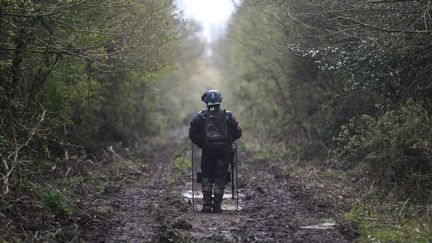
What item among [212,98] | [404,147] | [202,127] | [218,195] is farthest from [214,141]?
[404,147]

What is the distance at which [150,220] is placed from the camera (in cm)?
990


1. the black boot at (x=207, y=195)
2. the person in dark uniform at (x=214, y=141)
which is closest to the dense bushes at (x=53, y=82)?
the person in dark uniform at (x=214, y=141)

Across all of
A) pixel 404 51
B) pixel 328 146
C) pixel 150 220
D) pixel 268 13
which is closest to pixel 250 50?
pixel 268 13

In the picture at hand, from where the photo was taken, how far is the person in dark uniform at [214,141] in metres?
11.0

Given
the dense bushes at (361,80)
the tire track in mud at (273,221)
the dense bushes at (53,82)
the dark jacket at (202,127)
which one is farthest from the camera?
the dark jacket at (202,127)

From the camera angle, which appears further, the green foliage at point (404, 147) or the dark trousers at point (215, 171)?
the dark trousers at point (215, 171)

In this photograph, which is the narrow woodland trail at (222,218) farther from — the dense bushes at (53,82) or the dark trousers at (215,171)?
the dense bushes at (53,82)

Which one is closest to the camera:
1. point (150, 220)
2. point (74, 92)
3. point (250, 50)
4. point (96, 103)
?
point (150, 220)

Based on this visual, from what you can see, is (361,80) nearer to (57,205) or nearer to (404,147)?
(404,147)

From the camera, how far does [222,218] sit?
10070 mm

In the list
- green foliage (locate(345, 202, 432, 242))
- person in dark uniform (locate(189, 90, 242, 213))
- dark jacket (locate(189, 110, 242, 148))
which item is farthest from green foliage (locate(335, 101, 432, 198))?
person in dark uniform (locate(189, 90, 242, 213))

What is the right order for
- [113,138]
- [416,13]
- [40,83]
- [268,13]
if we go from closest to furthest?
[416,13], [40,83], [268,13], [113,138]

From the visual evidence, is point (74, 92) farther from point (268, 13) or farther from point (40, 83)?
point (268, 13)

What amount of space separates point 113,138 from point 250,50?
22.8 ft
